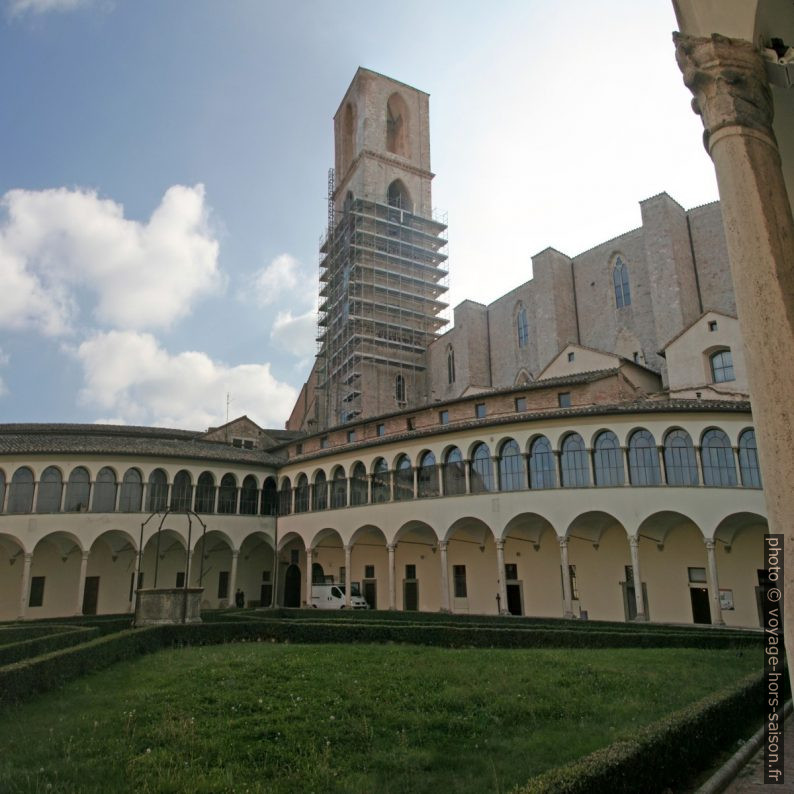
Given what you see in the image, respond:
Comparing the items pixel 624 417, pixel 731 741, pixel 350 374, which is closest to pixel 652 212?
pixel 624 417

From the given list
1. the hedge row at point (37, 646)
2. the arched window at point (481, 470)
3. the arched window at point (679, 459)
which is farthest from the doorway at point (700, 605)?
the hedge row at point (37, 646)

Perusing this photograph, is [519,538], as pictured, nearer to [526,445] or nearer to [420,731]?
[526,445]

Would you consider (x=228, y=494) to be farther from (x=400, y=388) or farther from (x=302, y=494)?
(x=400, y=388)

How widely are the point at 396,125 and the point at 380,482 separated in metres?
37.6

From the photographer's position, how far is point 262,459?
A: 1314 inches

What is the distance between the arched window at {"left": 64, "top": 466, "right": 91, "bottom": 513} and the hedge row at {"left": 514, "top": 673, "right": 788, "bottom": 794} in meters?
27.5

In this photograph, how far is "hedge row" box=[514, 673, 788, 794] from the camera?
4.29 meters

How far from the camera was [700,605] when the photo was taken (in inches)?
859

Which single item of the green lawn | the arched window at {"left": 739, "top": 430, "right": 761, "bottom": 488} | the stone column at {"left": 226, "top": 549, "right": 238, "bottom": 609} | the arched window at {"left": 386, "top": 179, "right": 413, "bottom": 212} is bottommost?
the green lawn

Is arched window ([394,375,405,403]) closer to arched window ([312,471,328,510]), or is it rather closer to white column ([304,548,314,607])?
arched window ([312,471,328,510])

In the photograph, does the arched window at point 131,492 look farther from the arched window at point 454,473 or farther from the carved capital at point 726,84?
the carved capital at point 726,84

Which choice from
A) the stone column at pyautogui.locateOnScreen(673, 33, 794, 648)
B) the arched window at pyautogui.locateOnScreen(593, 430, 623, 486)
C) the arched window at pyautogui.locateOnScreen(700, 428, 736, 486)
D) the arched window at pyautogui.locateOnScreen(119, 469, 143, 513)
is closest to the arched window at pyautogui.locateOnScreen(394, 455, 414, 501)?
the arched window at pyautogui.locateOnScreen(593, 430, 623, 486)

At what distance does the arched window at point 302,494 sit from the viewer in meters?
32.1

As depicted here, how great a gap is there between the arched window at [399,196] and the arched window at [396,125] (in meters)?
3.05
